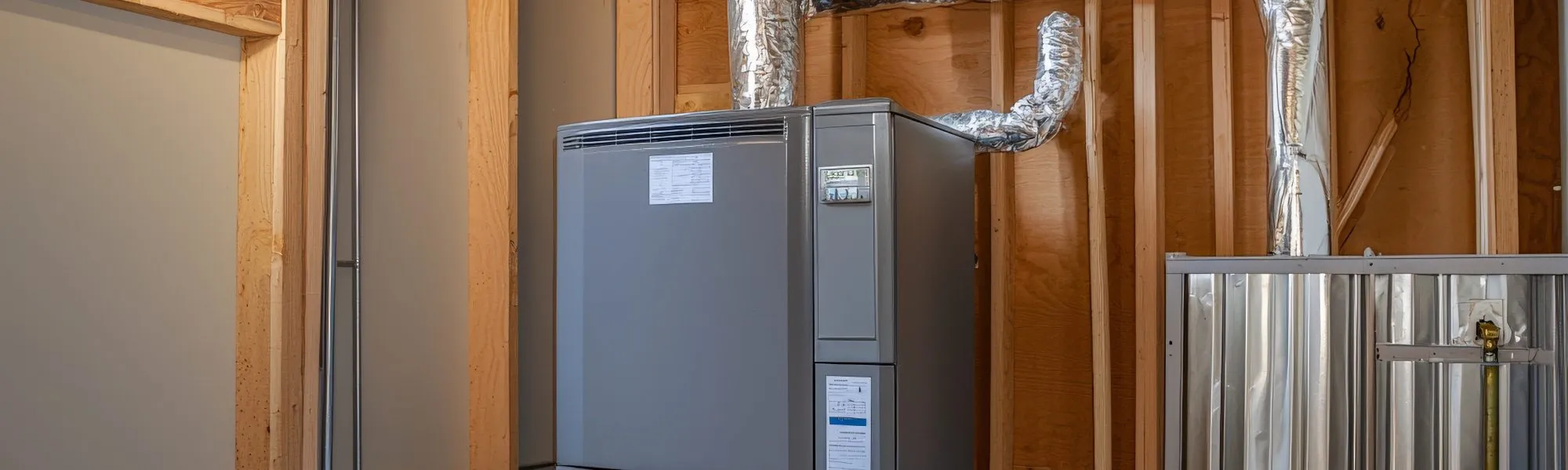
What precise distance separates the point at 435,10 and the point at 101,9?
0.73m

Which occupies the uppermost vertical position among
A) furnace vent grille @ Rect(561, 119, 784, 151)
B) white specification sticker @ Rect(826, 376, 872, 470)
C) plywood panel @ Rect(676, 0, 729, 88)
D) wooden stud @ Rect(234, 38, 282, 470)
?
plywood panel @ Rect(676, 0, 729, 88)

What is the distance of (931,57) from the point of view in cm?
275

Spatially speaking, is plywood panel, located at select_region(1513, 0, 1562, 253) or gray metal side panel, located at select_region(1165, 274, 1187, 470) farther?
plywood panel, located at select_region(1513, 0, 1562, 253)

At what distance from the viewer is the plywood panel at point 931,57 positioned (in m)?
2.71

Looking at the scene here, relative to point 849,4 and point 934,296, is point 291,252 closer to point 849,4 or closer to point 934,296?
point 934,296

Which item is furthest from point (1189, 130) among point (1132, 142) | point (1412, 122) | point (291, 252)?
point (291, 252)

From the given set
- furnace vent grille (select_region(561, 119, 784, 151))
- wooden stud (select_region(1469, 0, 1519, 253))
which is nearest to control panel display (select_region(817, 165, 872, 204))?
furnace vent grille (select_region(561, 119, 784, 151))

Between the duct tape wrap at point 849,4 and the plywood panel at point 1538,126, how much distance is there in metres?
1.18

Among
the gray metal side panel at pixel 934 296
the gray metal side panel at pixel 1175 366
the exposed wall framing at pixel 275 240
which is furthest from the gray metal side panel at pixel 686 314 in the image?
the gray metal side panel at pixel 1175 366

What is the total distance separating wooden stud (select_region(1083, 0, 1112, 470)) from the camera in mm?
2420

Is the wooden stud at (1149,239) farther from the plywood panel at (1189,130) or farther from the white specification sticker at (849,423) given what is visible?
Answer: the white specification sticker at (849,423)

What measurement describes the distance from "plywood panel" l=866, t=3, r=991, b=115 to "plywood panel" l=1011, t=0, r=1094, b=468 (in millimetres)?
107

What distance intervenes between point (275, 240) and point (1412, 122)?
228 cm

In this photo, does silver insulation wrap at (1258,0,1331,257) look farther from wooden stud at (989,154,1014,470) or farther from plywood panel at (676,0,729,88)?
plywood panel at (676,0,729,88)
